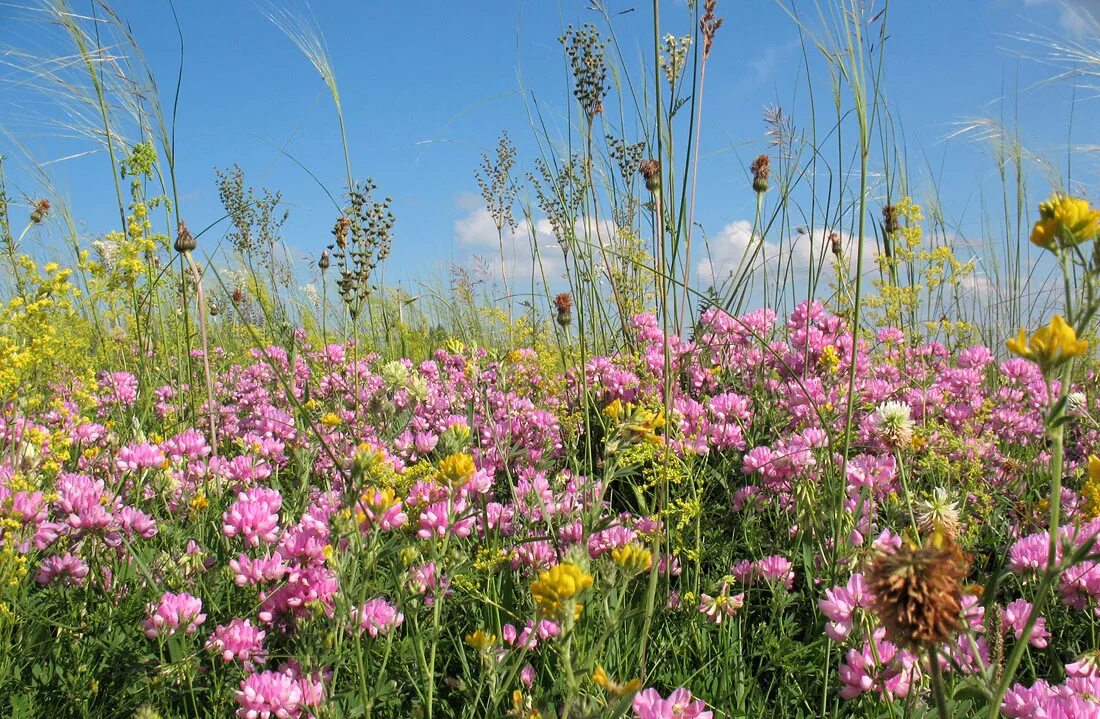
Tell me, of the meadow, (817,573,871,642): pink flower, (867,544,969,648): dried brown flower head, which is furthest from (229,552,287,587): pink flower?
(867,544,969,648): dried brown flower head

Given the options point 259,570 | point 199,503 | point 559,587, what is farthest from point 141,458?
point 559,587

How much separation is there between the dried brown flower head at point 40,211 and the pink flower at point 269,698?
493 cm

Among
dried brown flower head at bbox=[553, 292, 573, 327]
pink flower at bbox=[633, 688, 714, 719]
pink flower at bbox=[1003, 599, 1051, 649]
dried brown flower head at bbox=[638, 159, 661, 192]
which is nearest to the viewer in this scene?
pink flower at bbox=[633, 688, 714, 719]

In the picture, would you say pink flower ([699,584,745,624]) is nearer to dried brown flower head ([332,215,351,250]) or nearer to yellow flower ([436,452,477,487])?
yellow flower ([436,452,477,487])

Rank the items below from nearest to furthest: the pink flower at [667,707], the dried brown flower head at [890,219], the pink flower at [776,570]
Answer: the pink flower at [667,707] < the pink flower at [776,570] < the dried brown flower head at [890,219]

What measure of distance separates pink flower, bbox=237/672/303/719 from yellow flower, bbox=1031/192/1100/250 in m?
1.48

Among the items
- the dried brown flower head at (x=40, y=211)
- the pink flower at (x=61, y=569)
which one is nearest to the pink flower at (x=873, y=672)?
the pink flower at (x=61, y=569)

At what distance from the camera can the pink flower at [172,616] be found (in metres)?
1.59

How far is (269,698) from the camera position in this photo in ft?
4.73

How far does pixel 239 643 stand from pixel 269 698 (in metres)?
0.25

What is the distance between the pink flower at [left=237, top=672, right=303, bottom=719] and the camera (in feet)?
4.68

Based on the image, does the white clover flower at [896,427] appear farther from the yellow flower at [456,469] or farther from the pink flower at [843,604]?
the yellow flower at [456,469]

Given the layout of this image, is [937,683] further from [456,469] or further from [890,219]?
[890,219]

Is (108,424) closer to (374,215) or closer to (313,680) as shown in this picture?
(374,215)
